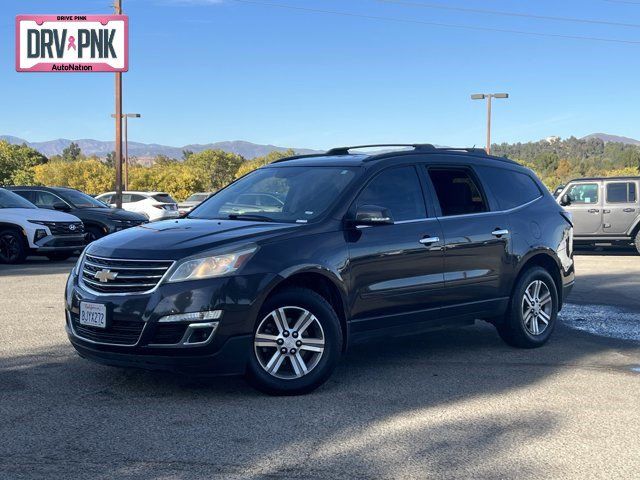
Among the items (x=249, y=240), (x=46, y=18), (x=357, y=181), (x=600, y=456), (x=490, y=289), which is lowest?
(x=600, y=456)

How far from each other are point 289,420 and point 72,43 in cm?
2422

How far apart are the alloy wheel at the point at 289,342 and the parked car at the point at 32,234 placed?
11.2 meters

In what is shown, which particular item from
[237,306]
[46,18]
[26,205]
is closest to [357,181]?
[237,306]

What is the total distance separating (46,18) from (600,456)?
26192 mm

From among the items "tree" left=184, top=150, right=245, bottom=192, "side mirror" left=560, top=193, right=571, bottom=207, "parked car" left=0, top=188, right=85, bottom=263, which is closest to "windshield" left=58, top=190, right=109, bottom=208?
"parked car" left=0, top=188, right=85, bottom=263

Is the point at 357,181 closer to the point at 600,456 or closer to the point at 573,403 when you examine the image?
the point at 573,403

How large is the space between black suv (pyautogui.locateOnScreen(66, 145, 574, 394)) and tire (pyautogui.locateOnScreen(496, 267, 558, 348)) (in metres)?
0.02

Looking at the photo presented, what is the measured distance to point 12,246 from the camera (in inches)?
612

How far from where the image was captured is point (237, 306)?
5.23 meters

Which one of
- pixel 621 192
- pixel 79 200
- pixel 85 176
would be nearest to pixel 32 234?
pixel 79 200

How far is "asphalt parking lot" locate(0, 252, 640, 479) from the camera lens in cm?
412

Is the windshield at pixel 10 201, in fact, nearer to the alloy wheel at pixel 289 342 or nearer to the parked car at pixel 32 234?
the parked car at pixel 32 234

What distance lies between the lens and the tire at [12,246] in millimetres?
15461

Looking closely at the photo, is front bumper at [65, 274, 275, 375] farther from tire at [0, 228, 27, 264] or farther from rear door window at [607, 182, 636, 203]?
rear door window at [607, 182, 636, 203]
